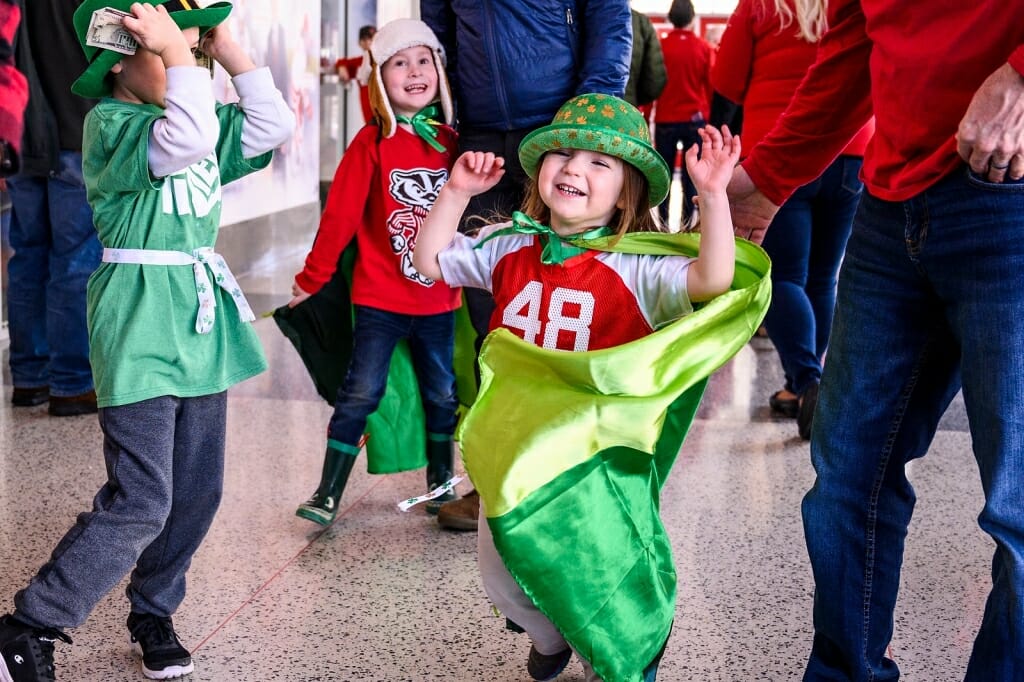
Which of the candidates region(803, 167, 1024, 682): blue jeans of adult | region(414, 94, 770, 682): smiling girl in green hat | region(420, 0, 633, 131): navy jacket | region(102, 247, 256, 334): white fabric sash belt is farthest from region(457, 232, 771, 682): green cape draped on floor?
region(420, 0, 633, 131): navy jacket

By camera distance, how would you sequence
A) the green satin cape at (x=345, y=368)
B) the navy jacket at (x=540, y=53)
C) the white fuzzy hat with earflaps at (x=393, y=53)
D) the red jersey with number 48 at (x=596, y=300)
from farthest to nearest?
1. the green satin cape at (x=345, y=368)
2. the white fuzzy hat with earflaps at (x=393, y=53)
3. the navy jacket at (x=540, y=53)
4. the red jersey with number 48 at (x=596, y=300)

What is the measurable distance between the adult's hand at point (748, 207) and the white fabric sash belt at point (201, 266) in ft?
3.20

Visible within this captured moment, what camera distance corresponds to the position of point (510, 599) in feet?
7.47

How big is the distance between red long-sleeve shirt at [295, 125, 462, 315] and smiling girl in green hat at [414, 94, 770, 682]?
0.82m

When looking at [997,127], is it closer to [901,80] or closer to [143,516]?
[901,80]

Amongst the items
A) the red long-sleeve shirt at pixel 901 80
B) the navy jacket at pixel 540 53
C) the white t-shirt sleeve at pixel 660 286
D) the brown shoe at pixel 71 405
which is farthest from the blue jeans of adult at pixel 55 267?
the red long-sleeve shirt at pixel 901 80

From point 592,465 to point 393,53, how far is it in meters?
1.61

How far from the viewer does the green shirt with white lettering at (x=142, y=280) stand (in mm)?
2256

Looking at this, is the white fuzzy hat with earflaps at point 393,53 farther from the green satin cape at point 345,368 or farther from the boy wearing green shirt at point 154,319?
the boy wearing green shirt at point 154,319

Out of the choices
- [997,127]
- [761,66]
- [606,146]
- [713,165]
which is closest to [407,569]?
[606,146]

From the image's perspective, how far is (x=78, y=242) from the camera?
168 inches

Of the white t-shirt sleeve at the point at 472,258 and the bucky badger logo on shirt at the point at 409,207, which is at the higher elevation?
the white t-shirt sleeve at the point at 472,258

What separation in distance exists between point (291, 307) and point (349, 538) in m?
0.67

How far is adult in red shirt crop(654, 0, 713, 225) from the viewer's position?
323 inches
